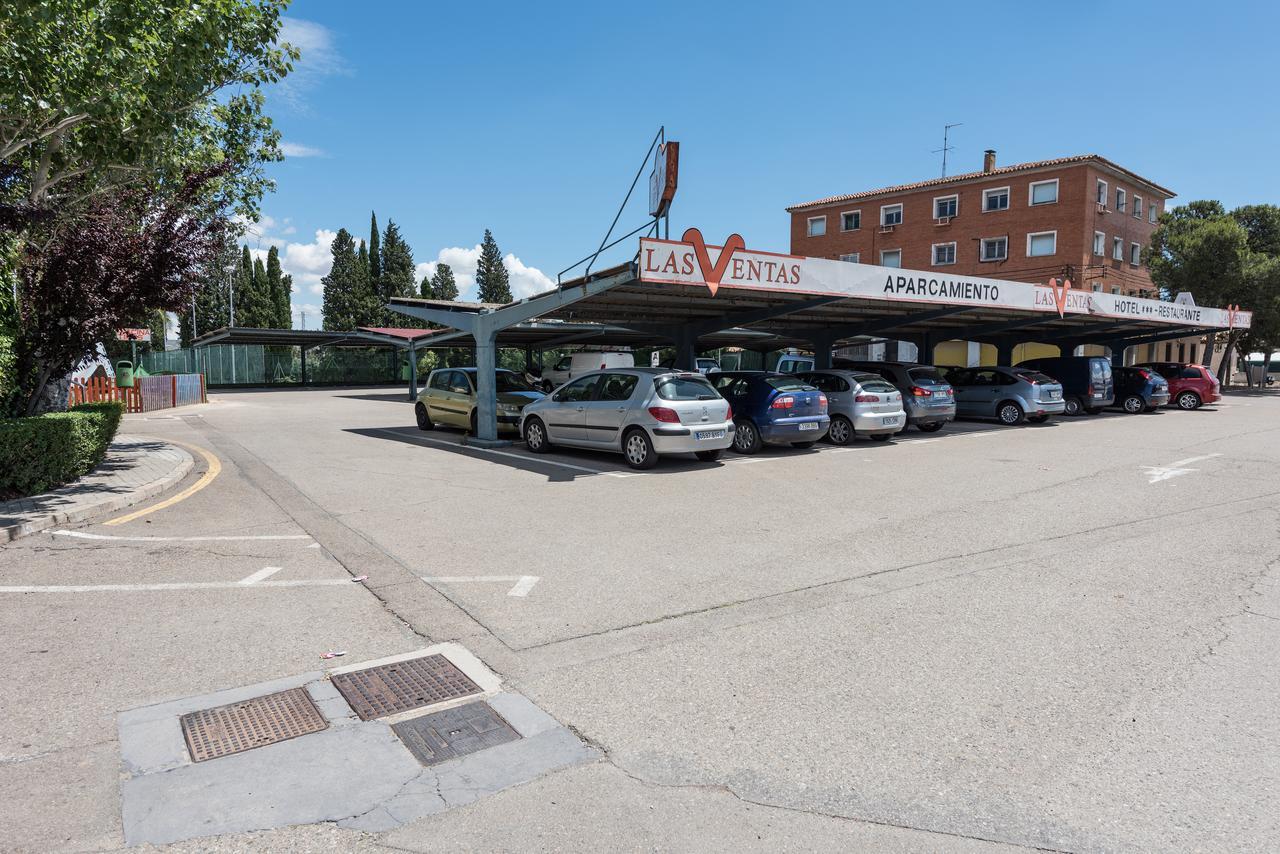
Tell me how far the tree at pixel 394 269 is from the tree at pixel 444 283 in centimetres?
415

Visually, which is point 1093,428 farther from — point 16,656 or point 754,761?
point 16,656

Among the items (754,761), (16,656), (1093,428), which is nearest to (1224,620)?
(754,761)

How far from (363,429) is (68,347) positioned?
784cm

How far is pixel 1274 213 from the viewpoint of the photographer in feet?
140

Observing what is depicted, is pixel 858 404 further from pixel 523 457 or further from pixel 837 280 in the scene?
pixel 523 457

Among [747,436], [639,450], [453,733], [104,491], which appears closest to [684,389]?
[639,450]

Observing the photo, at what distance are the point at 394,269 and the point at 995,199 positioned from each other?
52709mm

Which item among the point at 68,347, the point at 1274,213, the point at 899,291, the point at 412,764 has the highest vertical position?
the point at 1274,213

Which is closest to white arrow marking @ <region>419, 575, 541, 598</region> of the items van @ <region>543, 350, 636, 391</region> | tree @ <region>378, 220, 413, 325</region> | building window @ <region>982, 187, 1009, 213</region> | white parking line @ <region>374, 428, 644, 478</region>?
white parking line @ <region>374, 428, 644, 478</region>

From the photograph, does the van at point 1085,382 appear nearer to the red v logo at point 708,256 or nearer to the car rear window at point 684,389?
the red v logo at point 708,256

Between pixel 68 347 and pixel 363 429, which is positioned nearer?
pixel 68 347

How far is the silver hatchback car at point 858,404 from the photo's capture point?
15109 mm

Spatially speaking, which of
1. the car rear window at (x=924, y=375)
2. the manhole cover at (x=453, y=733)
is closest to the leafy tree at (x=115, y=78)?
the manhole cover at (x=453, y=733)

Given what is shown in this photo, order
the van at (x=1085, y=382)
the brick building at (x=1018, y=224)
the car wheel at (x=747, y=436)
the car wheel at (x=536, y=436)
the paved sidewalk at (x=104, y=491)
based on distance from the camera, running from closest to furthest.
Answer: the paved sidewalk at (x=104, y=491) < the car wheel at (x=536, y=436) < the car wheel at (x=747, y=436) < the van at (x=1085, y=382) < the brick building at (x=1018, y=224)
